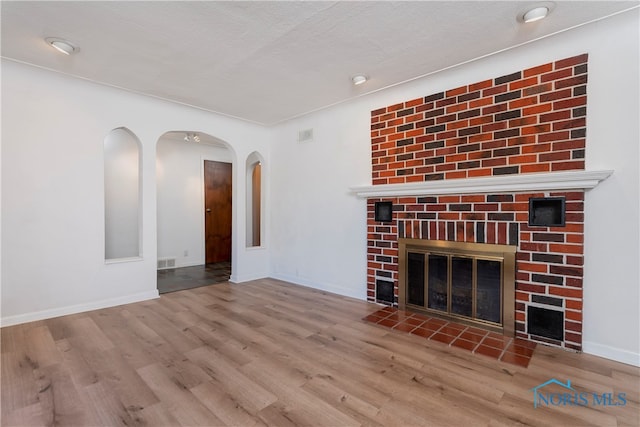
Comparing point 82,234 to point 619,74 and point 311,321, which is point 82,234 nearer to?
point 311,321

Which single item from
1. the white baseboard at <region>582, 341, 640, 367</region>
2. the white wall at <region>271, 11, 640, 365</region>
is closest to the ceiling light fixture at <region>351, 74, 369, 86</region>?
the white wall at <region>271, 11, 640, 365</region>

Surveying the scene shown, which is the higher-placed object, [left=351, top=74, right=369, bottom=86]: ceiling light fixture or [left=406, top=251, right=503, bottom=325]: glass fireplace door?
[left=351, top=74, right=369, bottom=86]: ceiling light fixture

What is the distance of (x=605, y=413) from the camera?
1621 millimetres

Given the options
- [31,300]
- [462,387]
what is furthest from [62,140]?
[462,387]

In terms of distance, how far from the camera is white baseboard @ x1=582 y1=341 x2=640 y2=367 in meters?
2.09

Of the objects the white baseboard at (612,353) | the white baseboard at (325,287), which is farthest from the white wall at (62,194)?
the white baseboard at (612,353)

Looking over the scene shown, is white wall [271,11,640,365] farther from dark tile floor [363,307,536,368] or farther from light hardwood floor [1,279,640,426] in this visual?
dark tile floor [363,307,536,368]

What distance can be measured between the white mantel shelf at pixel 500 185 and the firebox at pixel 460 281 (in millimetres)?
504

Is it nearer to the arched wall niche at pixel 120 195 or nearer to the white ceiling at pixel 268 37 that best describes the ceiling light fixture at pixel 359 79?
the white ceiling at pixel 268 37

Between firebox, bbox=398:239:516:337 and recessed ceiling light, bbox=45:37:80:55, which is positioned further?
firebox, bbox=398:239:516:337

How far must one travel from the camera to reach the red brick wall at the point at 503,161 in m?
2.29

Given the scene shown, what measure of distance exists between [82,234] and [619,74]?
16.2 feet

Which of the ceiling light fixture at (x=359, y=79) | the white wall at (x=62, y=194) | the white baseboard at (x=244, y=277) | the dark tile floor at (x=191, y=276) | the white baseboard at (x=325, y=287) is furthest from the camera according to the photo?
the white baseboard at (x=244, y=277)

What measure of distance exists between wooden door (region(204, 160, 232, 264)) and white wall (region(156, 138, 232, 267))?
102 mm
